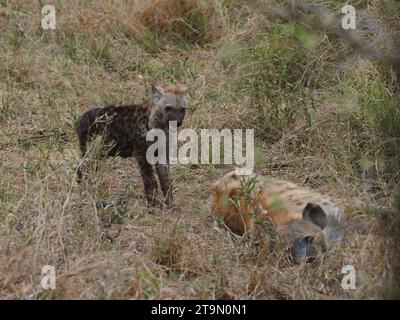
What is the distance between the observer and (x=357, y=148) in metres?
6.43

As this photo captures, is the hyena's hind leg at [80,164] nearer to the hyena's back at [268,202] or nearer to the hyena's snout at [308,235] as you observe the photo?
the hyena's back at [268,202]

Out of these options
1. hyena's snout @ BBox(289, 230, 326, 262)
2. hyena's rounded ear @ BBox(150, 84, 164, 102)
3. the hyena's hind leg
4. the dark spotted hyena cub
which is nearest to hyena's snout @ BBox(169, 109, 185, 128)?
the dark spotted hyena cub

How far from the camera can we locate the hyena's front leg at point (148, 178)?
19.4 feet

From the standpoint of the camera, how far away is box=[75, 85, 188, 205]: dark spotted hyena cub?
580 centimetres

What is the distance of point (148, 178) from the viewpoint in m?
5.91

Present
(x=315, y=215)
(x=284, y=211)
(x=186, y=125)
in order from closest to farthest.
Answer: (x=315, y=215) → (x=284, y=211) → (x=186, y=125)

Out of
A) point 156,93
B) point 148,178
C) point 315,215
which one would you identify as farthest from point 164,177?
point 315,215

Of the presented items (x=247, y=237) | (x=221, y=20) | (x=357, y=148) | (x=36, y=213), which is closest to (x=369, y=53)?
(x=247, y=237)

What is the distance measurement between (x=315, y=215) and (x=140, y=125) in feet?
5.33

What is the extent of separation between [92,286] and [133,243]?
0.75 m

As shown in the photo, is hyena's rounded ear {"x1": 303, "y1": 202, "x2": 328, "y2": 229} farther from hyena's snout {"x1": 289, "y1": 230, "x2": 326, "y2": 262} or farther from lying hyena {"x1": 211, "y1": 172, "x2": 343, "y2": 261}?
hyena's snout {"x1": 289, "y1": 230, "x2": 326, "y2": 262}

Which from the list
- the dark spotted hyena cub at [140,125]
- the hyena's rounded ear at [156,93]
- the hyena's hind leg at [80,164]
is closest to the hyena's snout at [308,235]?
the dark spotted hyena cub at [140,125]

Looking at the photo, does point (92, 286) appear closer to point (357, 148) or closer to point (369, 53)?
point (369, 53)

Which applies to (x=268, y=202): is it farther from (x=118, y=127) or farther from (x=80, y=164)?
(x=118, y=127)
